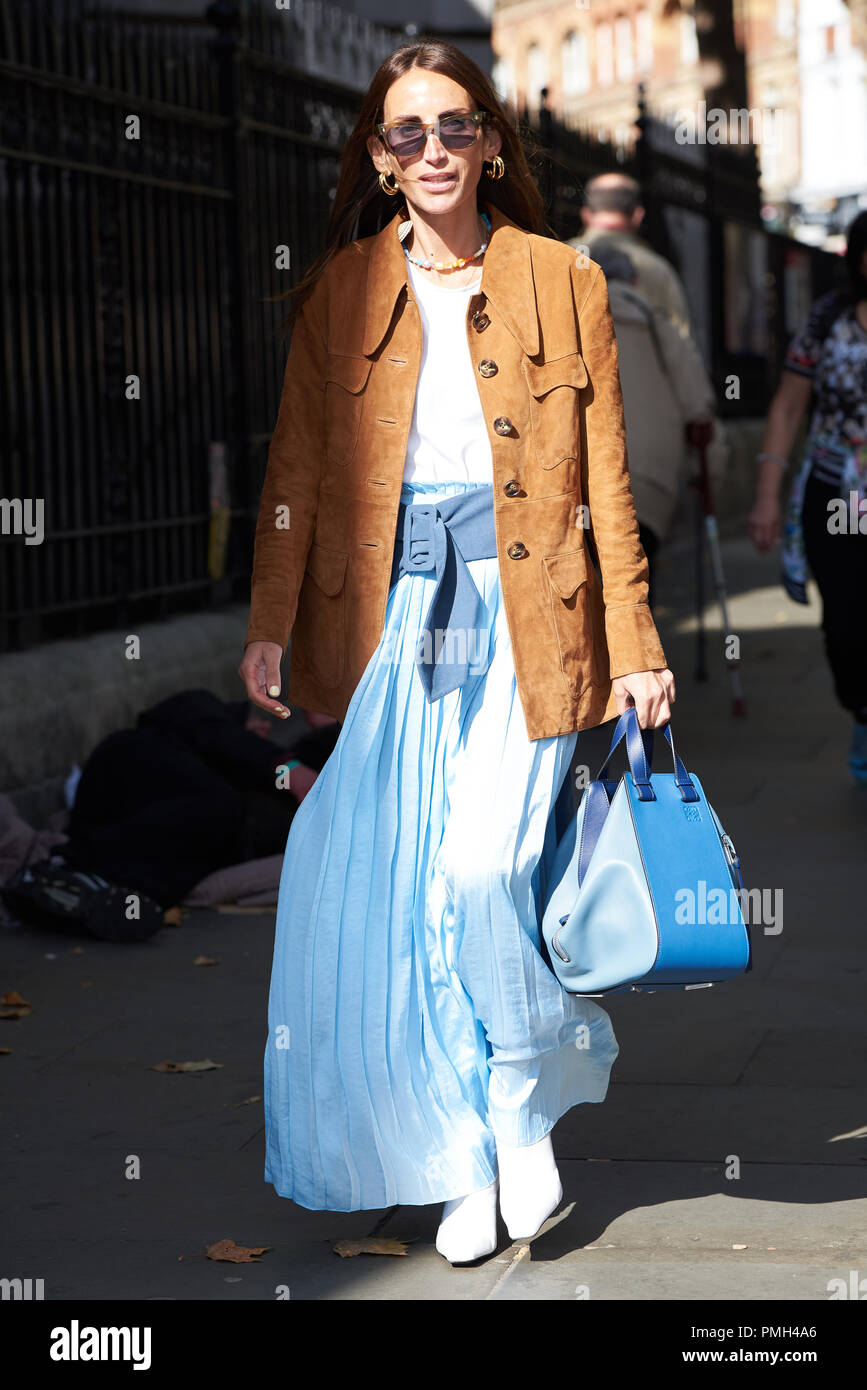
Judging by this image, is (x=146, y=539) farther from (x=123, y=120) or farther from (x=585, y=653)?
(x=585, y=653)

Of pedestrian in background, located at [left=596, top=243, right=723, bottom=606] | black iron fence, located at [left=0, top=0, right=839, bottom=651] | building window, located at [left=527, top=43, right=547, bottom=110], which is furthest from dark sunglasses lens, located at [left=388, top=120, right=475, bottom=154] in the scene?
building window, located at [left=527, top=43, right=547, bottom=110]

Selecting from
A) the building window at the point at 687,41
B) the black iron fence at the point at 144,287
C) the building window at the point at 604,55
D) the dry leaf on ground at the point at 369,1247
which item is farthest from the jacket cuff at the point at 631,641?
the building window at the point at 604,55

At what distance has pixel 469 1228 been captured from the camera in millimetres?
3488

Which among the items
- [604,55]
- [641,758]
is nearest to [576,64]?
[604,55]

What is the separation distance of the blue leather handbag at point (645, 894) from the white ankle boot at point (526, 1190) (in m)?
0.32

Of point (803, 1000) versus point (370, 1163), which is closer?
point (370, 1163)

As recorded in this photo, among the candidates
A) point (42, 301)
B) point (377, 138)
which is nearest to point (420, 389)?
point (377, 138)

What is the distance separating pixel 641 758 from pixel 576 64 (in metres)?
79.5

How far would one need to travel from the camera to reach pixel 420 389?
11.7 feet

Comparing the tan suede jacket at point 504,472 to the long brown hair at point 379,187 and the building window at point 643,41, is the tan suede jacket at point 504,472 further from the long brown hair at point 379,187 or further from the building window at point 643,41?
the building window at point 643,41

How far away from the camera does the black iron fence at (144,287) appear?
7.31 meters

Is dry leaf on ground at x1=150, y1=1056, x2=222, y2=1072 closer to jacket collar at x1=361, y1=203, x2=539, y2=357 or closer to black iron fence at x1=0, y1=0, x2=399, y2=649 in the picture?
jacket collar at x1=361, y1=203, x2=539, y2=357

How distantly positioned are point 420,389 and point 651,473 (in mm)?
5020

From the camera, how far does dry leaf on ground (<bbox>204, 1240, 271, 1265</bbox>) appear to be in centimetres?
356
